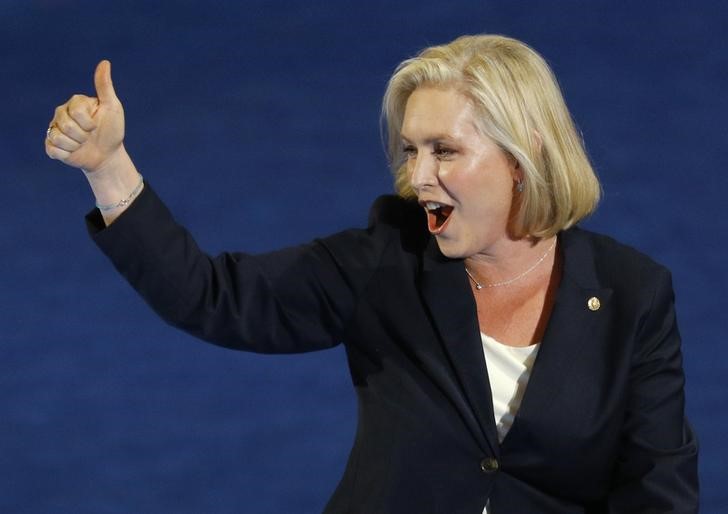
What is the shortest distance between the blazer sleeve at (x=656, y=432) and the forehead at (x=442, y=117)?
1.40 ft

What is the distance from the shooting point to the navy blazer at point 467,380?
235 centimetres

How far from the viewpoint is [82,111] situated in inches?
80.4

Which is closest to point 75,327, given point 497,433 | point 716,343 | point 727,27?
point 716,343

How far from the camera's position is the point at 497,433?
2.36m

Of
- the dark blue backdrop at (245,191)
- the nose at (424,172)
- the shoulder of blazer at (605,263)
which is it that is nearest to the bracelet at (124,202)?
the nose at (424,172)

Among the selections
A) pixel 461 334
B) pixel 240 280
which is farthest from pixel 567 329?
pixel 240 280

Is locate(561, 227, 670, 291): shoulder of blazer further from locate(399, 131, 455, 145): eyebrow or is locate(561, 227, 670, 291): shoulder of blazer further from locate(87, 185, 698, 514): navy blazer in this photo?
locate(399, 131, 455, 145): eyebrow

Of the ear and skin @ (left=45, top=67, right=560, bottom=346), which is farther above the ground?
the ear

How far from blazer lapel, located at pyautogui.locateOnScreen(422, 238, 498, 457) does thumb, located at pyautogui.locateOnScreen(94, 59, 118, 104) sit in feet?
2.13

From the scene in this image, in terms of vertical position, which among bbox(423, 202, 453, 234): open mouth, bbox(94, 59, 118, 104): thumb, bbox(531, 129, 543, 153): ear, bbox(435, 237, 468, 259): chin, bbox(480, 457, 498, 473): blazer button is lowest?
bbox(480, 457, 498, 473): blazer button

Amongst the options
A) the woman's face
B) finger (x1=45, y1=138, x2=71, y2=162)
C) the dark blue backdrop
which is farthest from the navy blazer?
the dark blue backdrop

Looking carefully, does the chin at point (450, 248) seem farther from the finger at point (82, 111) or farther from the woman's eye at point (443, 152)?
the finger at point (82, 111)

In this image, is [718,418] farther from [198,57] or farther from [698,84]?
[198,57]

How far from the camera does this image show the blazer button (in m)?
2.34
